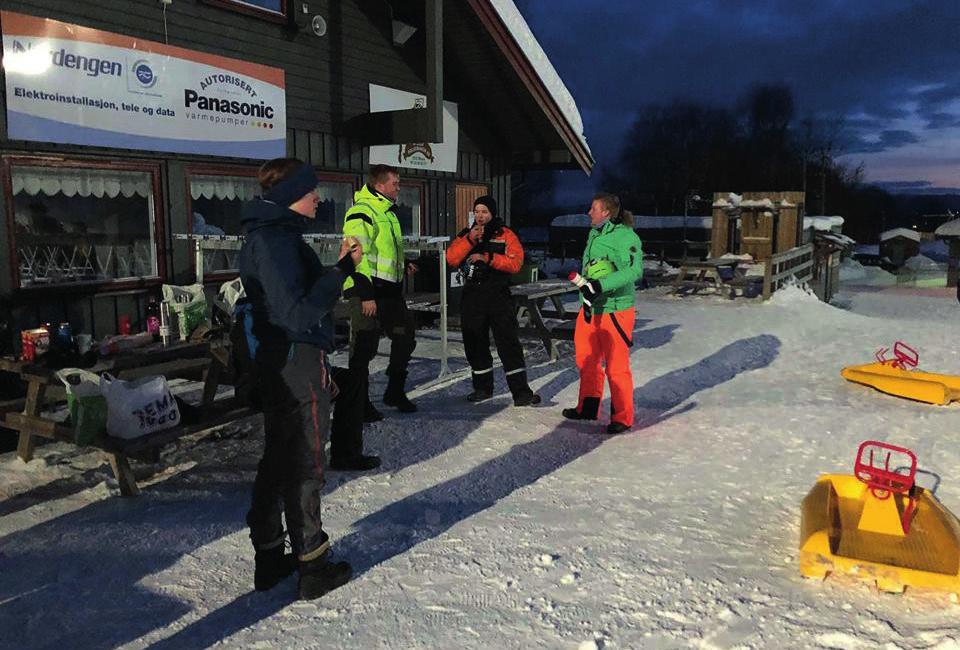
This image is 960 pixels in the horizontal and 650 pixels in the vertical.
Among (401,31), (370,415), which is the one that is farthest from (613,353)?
(401,31)

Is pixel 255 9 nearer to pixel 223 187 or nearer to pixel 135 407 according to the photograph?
pixel 223 187

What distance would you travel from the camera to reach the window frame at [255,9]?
830cm

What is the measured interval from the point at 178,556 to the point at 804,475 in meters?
3.79

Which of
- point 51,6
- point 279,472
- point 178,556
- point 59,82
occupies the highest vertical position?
point 51,6

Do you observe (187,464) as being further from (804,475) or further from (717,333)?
(717,333)

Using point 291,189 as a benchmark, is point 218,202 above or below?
above

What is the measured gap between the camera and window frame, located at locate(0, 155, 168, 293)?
21.8ft

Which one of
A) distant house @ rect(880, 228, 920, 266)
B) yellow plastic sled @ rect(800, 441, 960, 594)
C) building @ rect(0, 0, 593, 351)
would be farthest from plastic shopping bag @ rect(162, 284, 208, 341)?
distant house @ rect(880, 228, 920, 266)

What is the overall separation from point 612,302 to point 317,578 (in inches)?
133

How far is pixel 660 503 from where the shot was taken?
14.8ft

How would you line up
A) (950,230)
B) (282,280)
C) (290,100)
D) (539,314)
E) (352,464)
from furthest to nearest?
(950,230), (290,100), (539,314), (352,464), (282,280)

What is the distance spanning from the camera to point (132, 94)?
293 inches

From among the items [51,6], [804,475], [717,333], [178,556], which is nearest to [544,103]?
[717,333]

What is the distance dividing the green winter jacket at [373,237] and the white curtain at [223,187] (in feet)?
11.1
